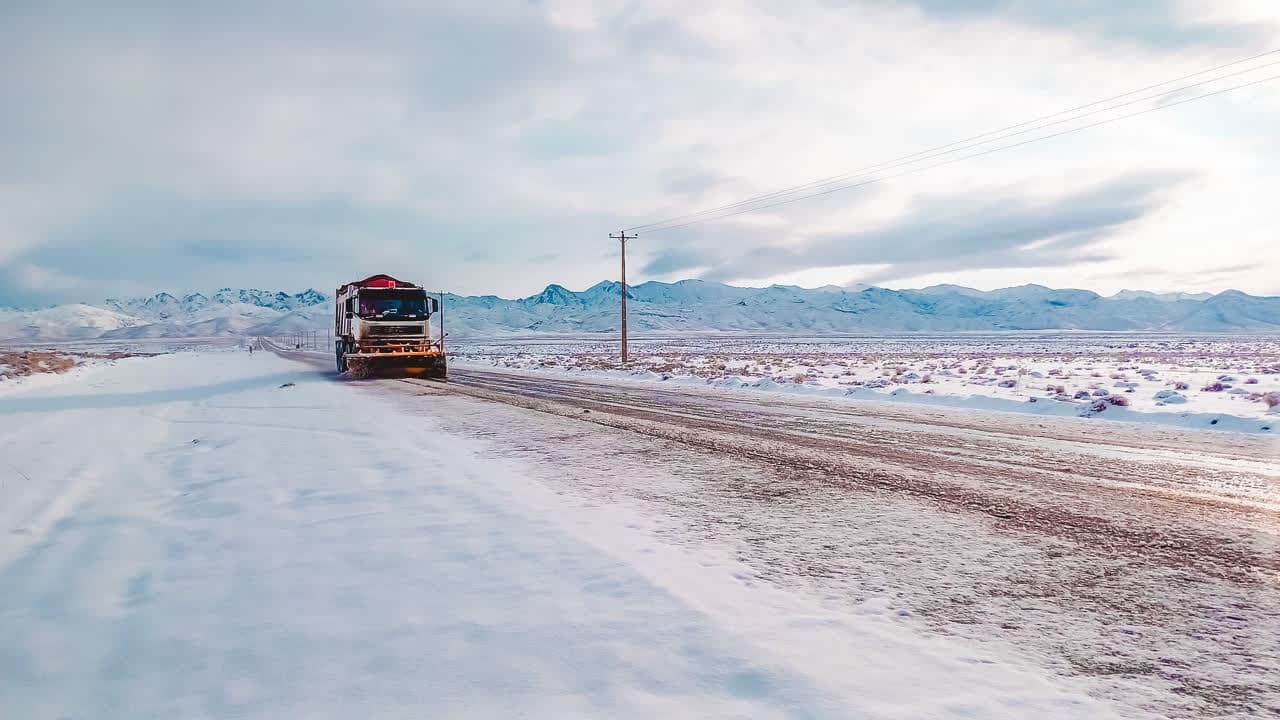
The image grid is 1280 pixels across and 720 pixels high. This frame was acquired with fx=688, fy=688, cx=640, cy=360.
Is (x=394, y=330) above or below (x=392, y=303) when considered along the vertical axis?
below

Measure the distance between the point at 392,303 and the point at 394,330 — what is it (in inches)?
36.5

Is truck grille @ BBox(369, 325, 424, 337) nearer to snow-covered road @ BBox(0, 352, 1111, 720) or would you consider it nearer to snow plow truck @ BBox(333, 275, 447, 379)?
snow plow truck @ BBox(333, 275, 447, 379)

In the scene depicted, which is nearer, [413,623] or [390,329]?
[413,623]

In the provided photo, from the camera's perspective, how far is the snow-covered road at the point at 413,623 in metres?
2.79

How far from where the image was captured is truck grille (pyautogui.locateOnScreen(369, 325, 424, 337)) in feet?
76.7

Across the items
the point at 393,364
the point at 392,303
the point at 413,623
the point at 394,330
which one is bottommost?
the point at 413,623

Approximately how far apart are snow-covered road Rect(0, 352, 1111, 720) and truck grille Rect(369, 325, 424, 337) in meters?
16.8

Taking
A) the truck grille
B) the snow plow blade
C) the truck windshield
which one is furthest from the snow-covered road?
the truck windshield

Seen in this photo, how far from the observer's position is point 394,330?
23.6 metres

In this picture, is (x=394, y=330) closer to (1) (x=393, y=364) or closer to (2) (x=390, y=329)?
(2) (x=390, y=329)

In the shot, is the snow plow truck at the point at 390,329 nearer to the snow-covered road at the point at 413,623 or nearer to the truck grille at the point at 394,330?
the truck grille at the point at 394,330

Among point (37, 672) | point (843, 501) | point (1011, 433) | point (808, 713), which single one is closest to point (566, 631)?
point (808, 713)

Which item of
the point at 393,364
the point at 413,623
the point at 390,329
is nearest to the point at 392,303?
the point at 390,329

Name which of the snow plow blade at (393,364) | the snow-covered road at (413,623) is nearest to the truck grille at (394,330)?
the snow plow blade at (393,364)
